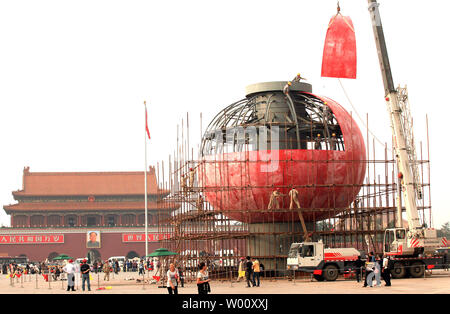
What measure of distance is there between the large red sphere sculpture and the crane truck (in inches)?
127

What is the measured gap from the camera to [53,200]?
85.4m

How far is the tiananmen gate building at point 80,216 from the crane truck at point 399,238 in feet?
160

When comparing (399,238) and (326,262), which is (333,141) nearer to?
(399,238)

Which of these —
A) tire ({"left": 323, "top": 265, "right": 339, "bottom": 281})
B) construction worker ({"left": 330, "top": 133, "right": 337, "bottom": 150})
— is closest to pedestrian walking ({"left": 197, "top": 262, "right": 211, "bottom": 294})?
tire ({"left": 323, "top": 265, "right": 339, "bottom": 281})

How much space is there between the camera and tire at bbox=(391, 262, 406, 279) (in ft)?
105

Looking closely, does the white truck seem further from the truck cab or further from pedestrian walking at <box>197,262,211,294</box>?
pedestrian walking at <box>197,262,211,294</box>

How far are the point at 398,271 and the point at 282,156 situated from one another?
7732 millimetres

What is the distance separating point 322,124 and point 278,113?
2.35 meters

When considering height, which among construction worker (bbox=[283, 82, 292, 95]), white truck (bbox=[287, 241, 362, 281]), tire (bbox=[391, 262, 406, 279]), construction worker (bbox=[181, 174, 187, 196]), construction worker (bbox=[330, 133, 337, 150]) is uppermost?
construction worker (bbox=[283, 82, 292, 95])

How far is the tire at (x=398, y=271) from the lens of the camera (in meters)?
31.9

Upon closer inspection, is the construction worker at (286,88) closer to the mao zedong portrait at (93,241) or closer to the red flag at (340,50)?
the red flag at (340,50)

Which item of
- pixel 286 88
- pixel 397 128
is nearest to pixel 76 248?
pixel 286 88

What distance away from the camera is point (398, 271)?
32.1 meters
